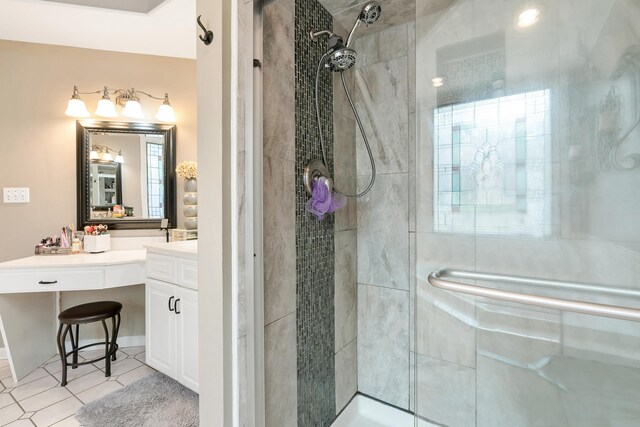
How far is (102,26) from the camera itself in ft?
6.88

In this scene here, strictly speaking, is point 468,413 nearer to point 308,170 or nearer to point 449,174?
point 449,174

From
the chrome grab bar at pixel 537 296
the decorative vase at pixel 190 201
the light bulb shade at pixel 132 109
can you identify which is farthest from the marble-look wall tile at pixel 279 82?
the light bulb shade at pixel 132 109

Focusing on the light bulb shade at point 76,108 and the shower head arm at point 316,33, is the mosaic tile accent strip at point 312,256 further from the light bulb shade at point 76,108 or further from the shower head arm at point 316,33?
the light bulb shade at point 76,108

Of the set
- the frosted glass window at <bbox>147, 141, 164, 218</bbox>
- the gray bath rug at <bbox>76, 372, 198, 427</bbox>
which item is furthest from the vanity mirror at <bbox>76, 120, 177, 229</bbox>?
the gray bath rug at <bbox>76, 372, 198, 427</bbox>

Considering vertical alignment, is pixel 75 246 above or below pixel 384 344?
above

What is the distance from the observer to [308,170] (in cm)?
129

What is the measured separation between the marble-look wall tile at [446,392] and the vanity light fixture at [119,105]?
8.44ft

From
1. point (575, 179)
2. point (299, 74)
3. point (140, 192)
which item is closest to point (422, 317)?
point (575, 179)

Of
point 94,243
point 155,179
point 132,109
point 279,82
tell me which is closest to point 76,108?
point 132,109

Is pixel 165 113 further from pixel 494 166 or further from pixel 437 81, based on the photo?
pixel 494 166

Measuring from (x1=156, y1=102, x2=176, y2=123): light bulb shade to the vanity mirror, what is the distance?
75mm

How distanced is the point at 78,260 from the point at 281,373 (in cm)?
183

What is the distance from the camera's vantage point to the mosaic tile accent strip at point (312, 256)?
4.13 ft

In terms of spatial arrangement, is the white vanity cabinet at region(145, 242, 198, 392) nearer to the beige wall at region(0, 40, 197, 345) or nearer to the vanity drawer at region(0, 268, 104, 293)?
the vanity drawer at region(0, 268, 104, 293)
